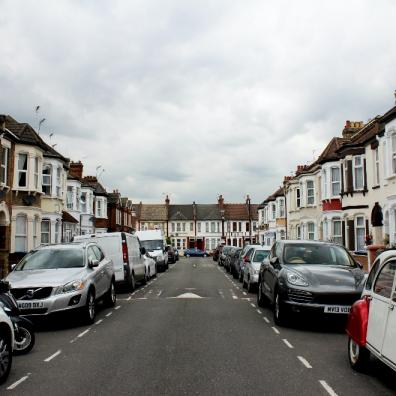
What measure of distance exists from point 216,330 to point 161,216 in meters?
88.9

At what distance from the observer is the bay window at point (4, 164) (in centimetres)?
2303

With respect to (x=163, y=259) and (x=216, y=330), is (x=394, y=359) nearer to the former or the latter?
(x=216, y=330)

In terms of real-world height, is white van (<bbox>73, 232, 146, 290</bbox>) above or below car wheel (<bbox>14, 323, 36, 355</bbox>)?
above

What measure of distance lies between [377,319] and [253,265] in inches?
467

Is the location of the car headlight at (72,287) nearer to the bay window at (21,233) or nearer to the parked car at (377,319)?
the parked car at (377,319)

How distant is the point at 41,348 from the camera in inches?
334

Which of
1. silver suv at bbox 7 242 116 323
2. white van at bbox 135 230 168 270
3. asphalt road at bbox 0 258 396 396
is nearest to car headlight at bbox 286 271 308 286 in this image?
asphalt road at bbox 0 258 396 396

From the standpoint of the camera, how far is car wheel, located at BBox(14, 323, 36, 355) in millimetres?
8047

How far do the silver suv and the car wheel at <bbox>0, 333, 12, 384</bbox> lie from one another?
3390mm

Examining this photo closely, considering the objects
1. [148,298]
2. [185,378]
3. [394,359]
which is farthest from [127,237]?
[394,359]

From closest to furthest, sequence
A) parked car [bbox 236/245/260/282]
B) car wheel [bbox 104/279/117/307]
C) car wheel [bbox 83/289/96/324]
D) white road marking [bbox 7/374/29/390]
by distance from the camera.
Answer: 1. white road marking [bbox 7/374/29/390]
2. car wheel [bbox 83/289/96/324]
3. car wheel [bbox 104/279/117/307]
4. parked car [bbox 236/245/260/282]

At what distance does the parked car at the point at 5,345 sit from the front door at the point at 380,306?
4.58 meters

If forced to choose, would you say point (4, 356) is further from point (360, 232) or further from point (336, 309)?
point (360, 232)

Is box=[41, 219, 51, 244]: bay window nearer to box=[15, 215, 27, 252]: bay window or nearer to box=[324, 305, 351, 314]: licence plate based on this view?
box=[15, 215, 27, 252]: bay window
